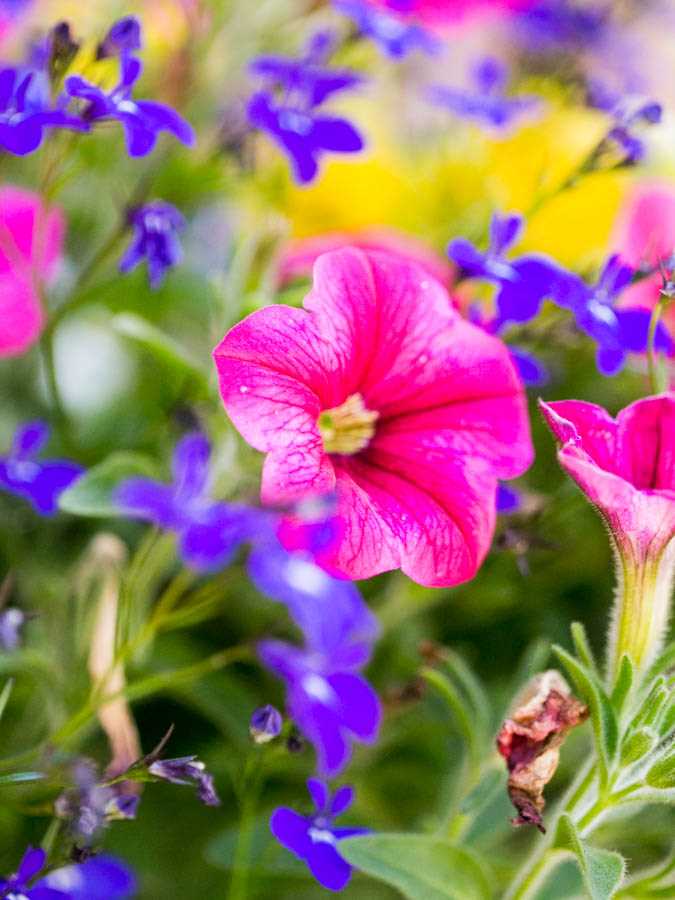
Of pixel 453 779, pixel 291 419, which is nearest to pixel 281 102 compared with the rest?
pixel 291 419

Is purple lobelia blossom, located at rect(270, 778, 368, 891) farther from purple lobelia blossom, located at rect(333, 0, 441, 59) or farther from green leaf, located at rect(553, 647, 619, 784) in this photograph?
purple lobelia blossom, located at rect(333, 0, 441, 59)

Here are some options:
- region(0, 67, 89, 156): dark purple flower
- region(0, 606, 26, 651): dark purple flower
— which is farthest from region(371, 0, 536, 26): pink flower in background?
region(0, 606, 26, 651): dark purple flower

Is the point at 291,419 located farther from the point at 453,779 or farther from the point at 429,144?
the point at 429,144

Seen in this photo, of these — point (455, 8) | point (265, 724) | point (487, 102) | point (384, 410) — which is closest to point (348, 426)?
point (384, 410)

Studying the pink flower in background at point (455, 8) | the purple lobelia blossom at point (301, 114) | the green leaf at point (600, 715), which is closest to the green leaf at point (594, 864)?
the green leaf at point (600, 715)

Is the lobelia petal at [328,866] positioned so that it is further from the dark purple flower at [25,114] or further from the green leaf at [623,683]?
the dark purple flower at [25,114]

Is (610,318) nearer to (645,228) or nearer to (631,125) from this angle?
(631,125)
